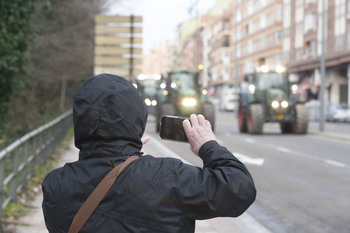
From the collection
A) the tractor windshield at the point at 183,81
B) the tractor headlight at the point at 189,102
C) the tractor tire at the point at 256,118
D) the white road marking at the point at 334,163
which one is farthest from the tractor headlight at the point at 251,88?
the white road marking at the point at 334,163

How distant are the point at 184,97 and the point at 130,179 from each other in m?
25.1

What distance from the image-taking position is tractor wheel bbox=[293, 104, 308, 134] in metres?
27.6

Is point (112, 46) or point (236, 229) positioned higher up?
point (112, 46)

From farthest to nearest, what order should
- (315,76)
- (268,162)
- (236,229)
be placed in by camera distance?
(315,76) < (268,162) < (236,229)

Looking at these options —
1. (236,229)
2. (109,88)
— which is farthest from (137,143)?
(236,229)

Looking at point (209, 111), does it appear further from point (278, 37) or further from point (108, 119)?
point (278, 37)

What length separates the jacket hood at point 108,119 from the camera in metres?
2.53

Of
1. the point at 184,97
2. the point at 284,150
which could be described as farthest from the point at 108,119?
the point at 184,97

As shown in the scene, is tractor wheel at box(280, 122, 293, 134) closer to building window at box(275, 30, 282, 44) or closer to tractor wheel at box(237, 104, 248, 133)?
tractor wheel at box(237, 104, 248, 133)

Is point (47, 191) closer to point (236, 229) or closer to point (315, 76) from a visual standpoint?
point (236, 229)

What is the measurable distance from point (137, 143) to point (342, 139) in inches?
931

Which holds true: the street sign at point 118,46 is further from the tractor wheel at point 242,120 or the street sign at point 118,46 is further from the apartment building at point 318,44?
the apartment building at point 318,44

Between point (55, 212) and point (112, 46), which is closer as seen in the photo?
point (55, 212)

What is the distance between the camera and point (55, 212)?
8.48ft
